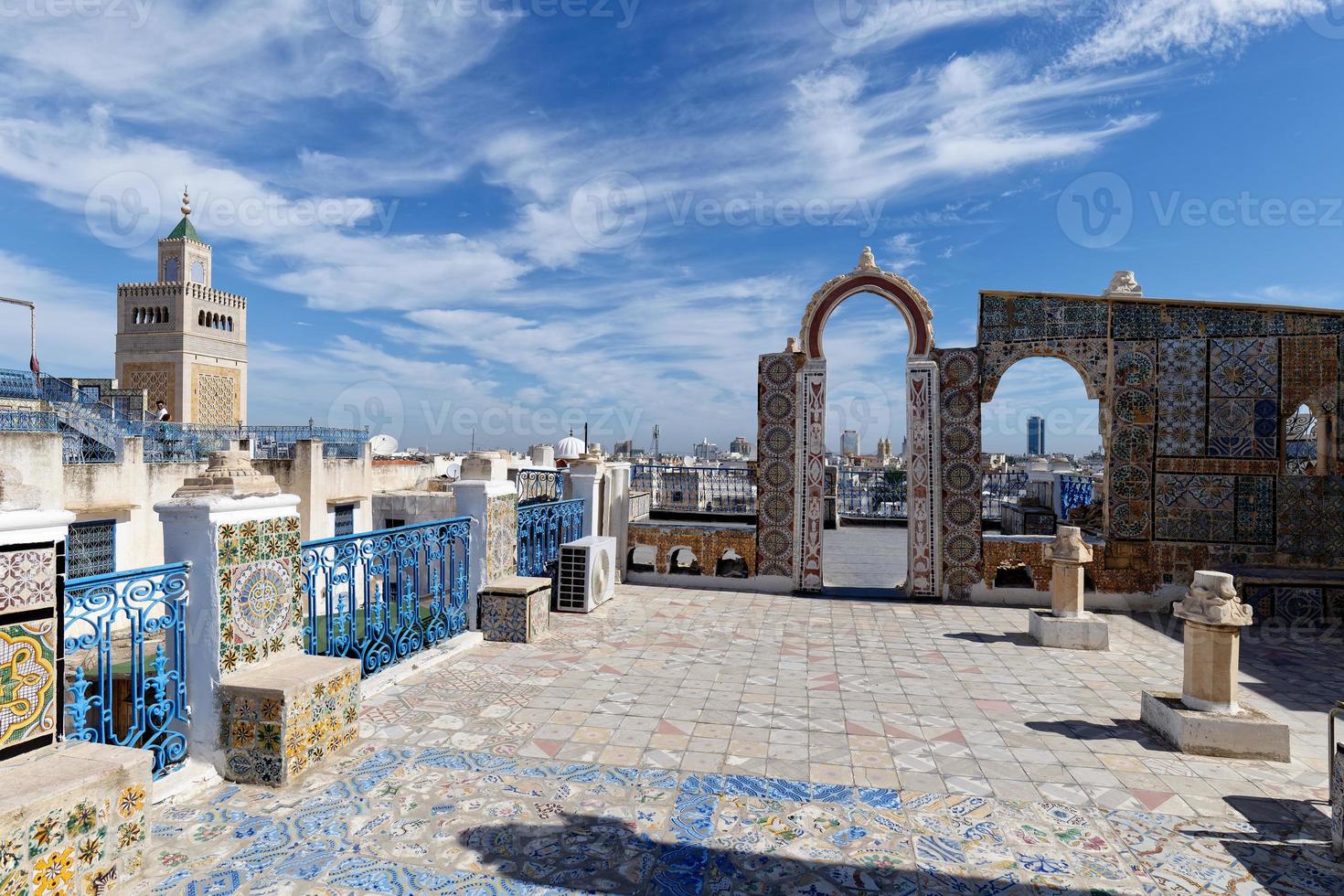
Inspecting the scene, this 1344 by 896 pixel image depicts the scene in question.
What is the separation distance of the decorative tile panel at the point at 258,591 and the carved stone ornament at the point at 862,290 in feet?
21.3

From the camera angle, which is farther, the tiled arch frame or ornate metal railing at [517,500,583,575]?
the tiled arch frame

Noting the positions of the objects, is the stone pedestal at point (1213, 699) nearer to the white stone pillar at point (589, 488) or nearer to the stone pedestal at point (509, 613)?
the stone pedestal at point (509, 613)

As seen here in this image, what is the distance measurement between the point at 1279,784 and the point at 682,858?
3098 mm

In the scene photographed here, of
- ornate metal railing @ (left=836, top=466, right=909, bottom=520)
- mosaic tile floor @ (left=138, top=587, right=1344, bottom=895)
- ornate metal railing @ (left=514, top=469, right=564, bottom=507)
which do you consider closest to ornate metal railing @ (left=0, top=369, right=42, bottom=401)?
ornate metal railing @ (left=514, top=469, right=564, bottom=507)

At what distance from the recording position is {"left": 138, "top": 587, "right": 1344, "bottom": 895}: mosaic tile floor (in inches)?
103

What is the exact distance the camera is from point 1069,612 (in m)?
6.34

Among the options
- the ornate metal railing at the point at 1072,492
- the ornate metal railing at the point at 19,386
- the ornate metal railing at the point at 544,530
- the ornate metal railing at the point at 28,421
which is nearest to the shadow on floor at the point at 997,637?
the ornate metal railing at the point at 544,530

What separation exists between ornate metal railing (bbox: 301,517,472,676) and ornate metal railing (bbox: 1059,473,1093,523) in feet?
28.4

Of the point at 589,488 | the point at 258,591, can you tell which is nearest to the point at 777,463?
the point at 589,488

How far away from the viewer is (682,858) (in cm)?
270

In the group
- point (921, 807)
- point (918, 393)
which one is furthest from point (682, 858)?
point (918, 393)

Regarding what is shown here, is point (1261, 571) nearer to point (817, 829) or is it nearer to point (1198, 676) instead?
point (1198, 676)

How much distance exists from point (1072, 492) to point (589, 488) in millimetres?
7172

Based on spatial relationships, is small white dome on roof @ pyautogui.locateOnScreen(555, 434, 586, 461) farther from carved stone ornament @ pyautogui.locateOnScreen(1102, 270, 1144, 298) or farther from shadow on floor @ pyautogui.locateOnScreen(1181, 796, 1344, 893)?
shadow on floor @ pyautogui.locateOnScreen(1181, 796, 1344, 893)
